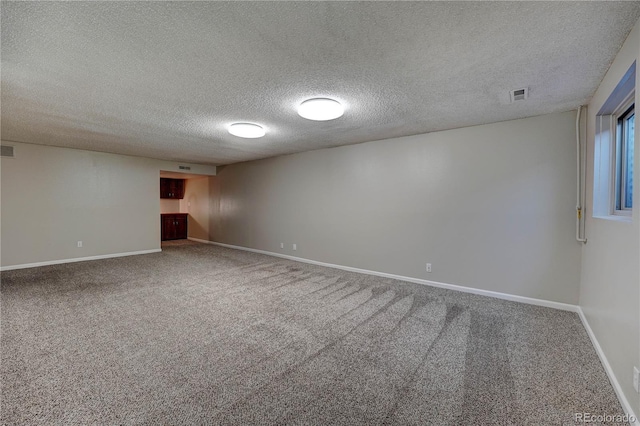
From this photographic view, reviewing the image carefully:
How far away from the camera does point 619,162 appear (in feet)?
7.58

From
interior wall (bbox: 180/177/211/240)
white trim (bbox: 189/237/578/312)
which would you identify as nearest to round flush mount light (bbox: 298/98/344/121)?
white trim (bbox: 189/237/578/312)

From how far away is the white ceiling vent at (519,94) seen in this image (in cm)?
246

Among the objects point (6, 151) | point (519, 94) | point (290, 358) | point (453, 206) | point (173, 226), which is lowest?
point (290, 358)

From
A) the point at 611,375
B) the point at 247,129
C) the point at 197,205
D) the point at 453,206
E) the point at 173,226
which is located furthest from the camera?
the point at 173,226

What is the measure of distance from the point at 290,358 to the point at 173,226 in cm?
799

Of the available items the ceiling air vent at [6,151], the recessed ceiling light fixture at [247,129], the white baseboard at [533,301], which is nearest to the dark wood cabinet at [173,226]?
the ceiling air vent at [6,151]

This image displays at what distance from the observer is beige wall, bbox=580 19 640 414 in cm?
152

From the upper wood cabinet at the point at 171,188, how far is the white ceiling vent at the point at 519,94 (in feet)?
30.0

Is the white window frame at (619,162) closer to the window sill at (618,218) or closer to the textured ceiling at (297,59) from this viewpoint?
the window sill at (618,218)

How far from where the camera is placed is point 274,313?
9.61 feet

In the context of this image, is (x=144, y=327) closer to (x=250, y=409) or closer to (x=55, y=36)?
(x=250, y=409)

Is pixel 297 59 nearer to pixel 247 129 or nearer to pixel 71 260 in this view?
pixel 247 129

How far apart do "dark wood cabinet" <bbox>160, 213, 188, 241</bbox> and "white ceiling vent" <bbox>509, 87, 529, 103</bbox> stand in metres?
9.01

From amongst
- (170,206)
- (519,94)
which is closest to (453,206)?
(519,94)
